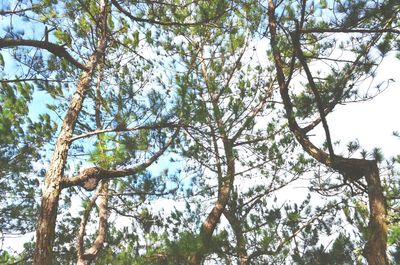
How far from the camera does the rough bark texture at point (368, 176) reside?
7.47 ft

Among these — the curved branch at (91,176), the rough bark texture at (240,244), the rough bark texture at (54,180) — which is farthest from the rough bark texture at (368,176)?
the rough bark texture at (54,180)

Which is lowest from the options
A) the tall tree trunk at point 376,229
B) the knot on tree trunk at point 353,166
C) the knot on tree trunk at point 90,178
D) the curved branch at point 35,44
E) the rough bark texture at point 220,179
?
the tall tree trunk at point 376,229

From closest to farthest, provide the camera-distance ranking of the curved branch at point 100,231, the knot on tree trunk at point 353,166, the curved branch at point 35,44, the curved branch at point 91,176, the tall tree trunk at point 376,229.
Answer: the tall tree trunk at point 376,229
the curved branch at point 35,44
the knot on tree trunk at point 353,166
the curved branch at point 91,176
the curved branch at point 100,231

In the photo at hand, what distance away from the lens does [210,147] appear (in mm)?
3854

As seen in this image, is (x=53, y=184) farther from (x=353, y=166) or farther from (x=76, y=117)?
(x=353, y=166)

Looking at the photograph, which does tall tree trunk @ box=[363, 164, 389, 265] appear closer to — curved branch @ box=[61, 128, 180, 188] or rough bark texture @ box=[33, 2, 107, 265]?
curved branch @ box=[61, 128, 180, 188]

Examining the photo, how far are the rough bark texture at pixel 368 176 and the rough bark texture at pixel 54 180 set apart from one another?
1.74m

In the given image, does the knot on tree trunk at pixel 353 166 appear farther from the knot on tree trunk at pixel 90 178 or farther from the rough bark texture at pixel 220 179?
the knot on tree trunk at pixel 90 178

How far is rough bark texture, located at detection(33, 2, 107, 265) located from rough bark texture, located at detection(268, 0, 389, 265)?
1738 mm

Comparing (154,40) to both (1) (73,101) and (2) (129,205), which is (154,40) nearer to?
(1) (73,101)

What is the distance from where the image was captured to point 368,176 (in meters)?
2.56

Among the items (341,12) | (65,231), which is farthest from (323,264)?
(65,231)

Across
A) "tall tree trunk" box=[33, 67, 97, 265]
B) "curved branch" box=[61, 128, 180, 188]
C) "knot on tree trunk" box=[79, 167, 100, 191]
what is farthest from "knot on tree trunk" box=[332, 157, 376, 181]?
"tall tree trunk" box=[33, 67, 97, 265]

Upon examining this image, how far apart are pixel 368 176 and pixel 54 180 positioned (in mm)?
2334
